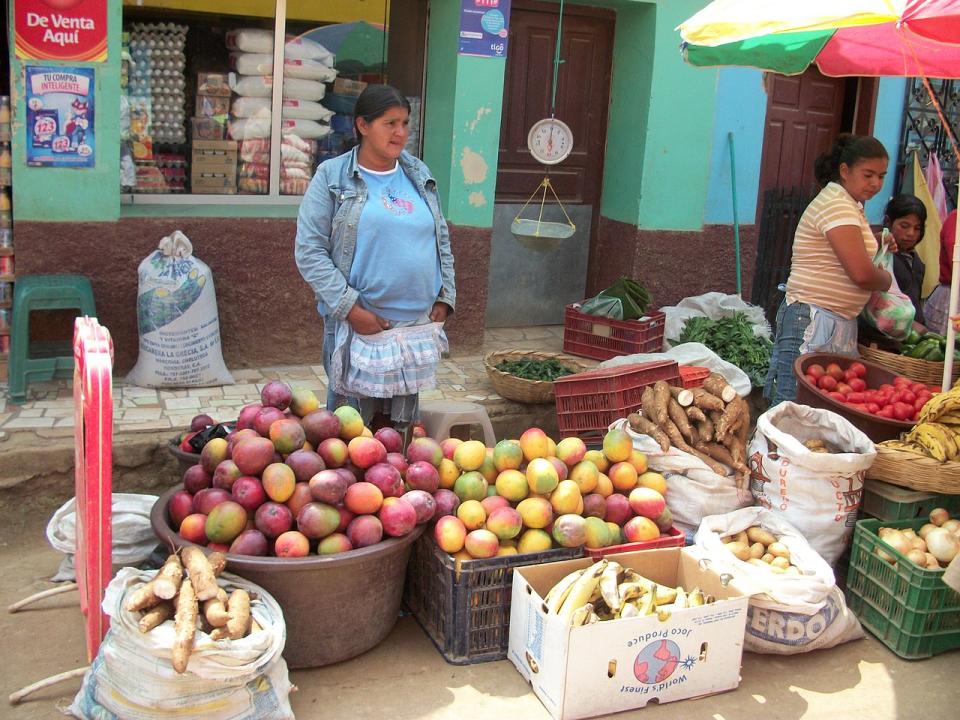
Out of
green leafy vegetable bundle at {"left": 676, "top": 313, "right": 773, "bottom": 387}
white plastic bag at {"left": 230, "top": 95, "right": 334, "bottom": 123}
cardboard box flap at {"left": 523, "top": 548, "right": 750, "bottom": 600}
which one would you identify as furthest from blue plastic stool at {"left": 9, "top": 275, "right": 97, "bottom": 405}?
green leafy vegetable bundle at {"left": 676, "top": 313, "right": 773, "bottom": 387}

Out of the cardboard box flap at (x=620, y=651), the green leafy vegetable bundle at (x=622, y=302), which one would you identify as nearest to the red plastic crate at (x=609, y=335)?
the green leafy vegetable bundle at (x=622, y=302)

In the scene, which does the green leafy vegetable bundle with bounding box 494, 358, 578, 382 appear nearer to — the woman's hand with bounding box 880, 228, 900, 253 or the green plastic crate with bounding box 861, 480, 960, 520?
the woman's hand with bounding box 880, 228, 900, 253

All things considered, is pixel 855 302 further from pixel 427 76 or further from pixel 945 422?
pixel 427 76

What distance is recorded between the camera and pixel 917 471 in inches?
→ 182

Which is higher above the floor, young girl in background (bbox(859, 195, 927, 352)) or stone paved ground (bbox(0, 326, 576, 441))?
young girl in background (bbox(859, 195, 927, 352))

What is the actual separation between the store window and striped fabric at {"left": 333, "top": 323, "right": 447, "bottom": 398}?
100 inches

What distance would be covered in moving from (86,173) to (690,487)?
12.4 feet

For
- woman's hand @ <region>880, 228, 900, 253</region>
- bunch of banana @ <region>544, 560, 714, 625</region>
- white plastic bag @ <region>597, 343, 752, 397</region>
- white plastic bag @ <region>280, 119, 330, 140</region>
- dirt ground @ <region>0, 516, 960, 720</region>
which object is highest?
white plastic bag @ <region>280, 119, 330, 140</region>

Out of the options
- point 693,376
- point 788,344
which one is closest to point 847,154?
point 788,344

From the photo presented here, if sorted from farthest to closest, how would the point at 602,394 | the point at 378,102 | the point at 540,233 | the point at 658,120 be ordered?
the point at 658,120, the point at 540,233, the point at 602,394, the point at 378,102

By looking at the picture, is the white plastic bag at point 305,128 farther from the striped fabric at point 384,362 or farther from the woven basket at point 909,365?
the woven basket at point 909,365

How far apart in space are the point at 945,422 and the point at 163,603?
3529mm

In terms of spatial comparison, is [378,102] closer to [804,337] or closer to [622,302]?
[804,337]

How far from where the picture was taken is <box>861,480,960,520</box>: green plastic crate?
4672mm
